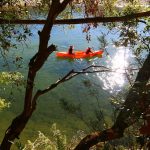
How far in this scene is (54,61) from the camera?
2339 cm

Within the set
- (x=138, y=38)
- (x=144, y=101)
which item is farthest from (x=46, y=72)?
(x=144, y=101)

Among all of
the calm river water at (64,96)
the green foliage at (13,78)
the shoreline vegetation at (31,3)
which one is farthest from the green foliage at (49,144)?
the calm river water at (64,96)

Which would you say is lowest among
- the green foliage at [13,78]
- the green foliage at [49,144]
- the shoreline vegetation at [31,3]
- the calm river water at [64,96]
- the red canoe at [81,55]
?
the calm river water at [64,96]

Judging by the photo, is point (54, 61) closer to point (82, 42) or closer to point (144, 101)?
point (82, 42)

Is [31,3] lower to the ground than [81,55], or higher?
higher

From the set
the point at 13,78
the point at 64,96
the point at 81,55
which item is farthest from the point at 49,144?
the point at 64,96

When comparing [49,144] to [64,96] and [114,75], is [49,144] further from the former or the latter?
[114,75]

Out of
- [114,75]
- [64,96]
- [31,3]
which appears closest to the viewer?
[31,3]

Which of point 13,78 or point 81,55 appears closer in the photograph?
point 13,78

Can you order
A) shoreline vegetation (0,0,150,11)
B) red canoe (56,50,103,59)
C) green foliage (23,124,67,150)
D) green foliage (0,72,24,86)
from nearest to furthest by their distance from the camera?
shoreline vegetation (0,0,150,11)
green foliage (0,72,24,86)
green foliage (23,124,67,150)
red canoe (56,50,103,59)

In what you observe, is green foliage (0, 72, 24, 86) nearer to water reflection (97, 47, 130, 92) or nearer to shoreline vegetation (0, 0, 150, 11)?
shoreline vegetation (0, 0, 150, 11)

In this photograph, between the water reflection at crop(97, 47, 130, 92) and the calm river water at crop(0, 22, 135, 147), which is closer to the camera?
the calm river water at crop(0, 22, 135, 147)

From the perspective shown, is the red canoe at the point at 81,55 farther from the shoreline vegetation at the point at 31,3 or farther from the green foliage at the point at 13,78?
the green foliage at the point at 13,78

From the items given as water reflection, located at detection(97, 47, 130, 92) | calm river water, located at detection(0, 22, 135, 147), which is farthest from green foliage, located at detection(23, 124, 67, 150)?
water reflection, located at detection(97, 47, 130, 92)
